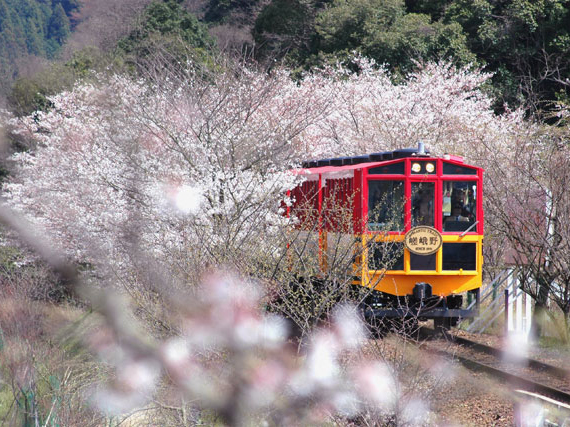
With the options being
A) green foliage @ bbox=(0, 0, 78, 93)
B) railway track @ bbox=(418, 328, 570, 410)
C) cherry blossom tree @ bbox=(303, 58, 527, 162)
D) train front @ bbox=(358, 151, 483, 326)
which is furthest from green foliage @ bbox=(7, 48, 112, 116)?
green foliage @ bbox=(0, 0, 78, 93)

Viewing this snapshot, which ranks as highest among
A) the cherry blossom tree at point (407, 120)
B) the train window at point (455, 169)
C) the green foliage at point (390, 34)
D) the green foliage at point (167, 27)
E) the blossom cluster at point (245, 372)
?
the green foliage at point (167, 27)

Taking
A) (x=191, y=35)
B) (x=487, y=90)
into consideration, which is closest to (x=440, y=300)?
(x=487, y=90)

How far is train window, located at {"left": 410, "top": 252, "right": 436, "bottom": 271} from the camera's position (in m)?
10.4

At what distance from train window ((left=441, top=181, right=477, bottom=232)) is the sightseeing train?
0.04 feet

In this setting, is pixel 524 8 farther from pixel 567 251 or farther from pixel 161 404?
pixel 161 404

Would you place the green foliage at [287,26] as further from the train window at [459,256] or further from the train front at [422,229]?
the train window at [459,256]

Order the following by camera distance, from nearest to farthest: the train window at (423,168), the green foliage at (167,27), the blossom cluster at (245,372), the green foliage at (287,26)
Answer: the blossom cluster at (245,372)
the train window at (423,168)
the green foliage at (287,26)
the green foliage at (167,27)

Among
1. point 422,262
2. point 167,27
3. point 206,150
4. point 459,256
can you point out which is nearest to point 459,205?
point 459,256

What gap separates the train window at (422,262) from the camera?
10383 mm

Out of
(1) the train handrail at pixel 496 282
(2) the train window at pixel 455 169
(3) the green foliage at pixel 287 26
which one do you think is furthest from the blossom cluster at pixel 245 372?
(3) the green foliage at pixel 287 26

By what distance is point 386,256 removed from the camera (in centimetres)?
1014

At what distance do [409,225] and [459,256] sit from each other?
88 cm

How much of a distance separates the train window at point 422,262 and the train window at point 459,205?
0.46 m

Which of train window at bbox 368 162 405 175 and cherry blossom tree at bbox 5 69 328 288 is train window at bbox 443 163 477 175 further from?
cherry blossom tree at bbox 5 69 328 288
